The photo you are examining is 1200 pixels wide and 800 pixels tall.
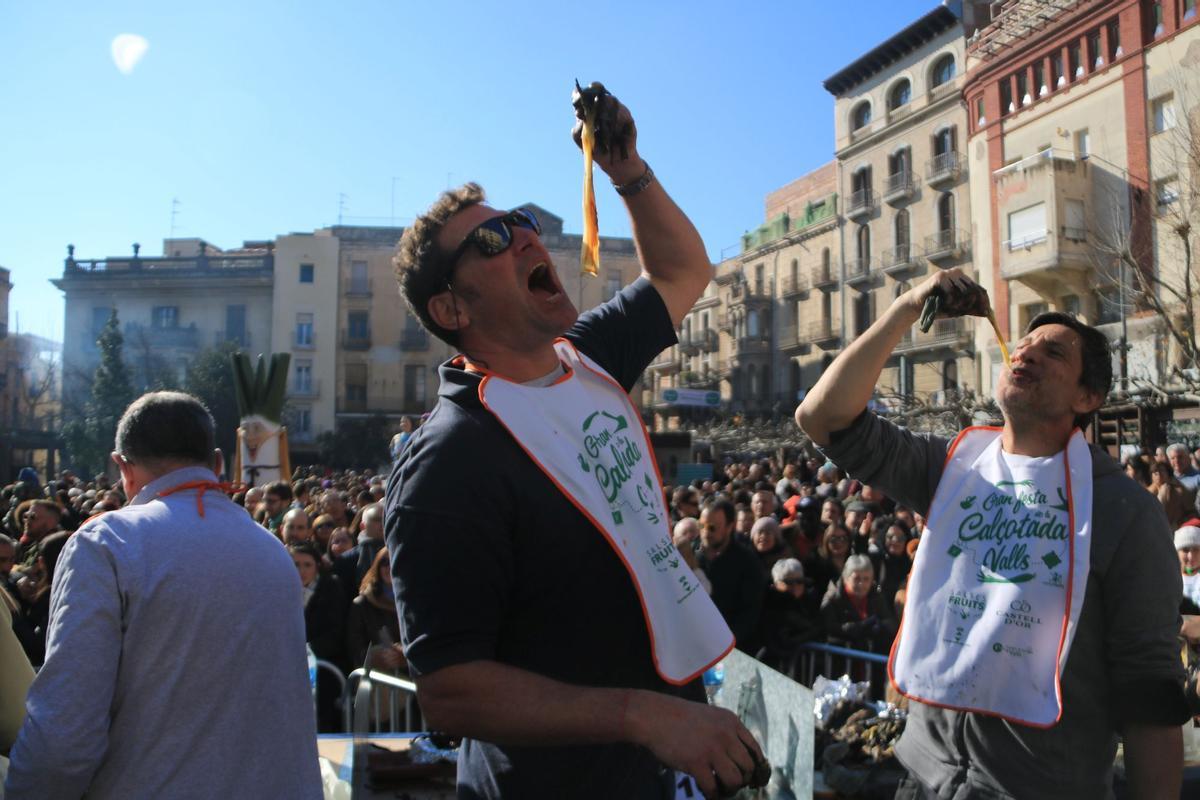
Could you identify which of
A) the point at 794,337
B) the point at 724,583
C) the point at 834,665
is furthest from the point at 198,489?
the point at 794,337

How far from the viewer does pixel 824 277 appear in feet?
143

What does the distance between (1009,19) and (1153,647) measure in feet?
106

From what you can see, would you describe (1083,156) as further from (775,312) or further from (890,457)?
(890,457)

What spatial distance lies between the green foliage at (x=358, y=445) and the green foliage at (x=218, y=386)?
13.2 feet

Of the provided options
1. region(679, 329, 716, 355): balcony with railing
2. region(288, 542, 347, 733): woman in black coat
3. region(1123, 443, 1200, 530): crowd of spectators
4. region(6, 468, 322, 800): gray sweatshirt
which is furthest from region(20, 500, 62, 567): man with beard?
region(679, 329, 716, 355): balcony with railing

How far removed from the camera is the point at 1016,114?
103 feet

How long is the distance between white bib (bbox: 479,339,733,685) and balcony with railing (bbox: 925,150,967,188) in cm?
3665

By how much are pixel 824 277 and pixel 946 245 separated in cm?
763

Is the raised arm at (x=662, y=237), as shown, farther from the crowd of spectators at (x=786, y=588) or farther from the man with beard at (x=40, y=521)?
the man with beard at (x=40, y=521)

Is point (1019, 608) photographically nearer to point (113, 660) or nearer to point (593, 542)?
point (593, 542)

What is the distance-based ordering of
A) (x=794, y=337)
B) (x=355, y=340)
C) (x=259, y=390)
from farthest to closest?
1. (x=355, y=340)
2. (x=794, y=337)
3. (x=259, y=390)

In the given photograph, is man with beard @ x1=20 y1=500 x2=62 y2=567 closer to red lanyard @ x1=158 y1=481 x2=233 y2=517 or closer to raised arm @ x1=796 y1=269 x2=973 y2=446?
red lanyard @ x1=158 y1=481 x2=233 y2=517

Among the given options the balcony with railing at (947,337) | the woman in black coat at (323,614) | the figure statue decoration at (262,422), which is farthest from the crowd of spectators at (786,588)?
the balcony with railing at (947,337)

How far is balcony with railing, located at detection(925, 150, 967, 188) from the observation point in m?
35.5
